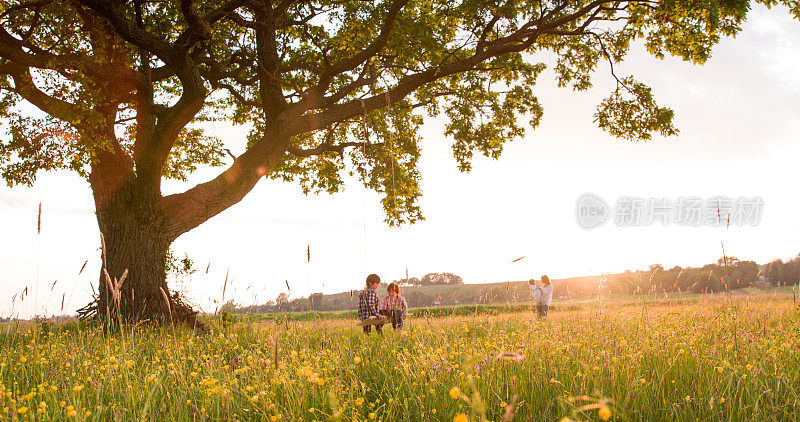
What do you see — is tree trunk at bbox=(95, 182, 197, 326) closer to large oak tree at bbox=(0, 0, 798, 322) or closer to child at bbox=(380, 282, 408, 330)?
large oak tree at bbox=(0, 0, 798, 322)

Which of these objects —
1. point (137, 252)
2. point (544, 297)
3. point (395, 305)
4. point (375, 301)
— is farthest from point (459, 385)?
point (544, 297)

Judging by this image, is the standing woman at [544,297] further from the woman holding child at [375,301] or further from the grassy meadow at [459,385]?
the grassy meadow at [459,385]

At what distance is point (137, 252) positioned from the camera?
10609 millimetres

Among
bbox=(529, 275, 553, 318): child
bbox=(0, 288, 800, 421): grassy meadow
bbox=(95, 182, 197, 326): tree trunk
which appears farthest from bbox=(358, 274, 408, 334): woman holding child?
bbox=(529, 275, 553, 318): child

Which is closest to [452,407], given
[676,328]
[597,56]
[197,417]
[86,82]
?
[197,417]

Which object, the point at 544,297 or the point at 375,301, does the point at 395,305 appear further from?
the point at 544,297

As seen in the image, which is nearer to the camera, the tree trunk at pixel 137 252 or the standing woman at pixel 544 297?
the tree trunk at pixel 137 252

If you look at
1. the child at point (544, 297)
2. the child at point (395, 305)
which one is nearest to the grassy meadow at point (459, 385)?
the child at point (395, 305)

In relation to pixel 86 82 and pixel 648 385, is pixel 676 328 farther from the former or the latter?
pixel 86 82

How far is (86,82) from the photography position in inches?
382

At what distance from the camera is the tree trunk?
10.4 metres

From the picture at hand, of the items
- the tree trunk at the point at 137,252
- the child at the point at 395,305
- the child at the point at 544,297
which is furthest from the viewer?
the child at the point at 544,297

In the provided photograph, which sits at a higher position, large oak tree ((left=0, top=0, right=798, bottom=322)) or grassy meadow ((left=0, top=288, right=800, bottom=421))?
large oak tree ((left=0, top=0, right=798, bottom=322))

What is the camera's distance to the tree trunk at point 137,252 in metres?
10.4
